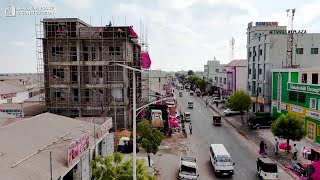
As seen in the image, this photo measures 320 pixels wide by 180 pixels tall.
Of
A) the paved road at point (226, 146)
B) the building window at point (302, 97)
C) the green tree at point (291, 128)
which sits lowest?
the paved road at point (226, 146)

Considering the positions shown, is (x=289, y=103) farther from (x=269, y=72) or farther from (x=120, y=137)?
(x=120, y=137)

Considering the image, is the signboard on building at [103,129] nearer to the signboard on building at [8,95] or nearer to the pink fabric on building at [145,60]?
the pink fabric on building at [145,60]

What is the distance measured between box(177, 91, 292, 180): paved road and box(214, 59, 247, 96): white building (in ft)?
66.0

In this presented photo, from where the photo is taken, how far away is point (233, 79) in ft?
234

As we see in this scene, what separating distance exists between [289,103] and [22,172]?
36752 mm

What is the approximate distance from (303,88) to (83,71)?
2694cm

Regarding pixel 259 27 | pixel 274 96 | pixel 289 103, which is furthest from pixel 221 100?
pixel 289 103

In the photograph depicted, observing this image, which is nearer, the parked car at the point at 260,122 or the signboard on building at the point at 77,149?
the signboard on building at the point at 77,149

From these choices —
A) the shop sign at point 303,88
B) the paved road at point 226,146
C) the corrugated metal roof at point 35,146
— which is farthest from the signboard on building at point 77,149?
the shop sign at point 303,88

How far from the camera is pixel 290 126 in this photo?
29.1m

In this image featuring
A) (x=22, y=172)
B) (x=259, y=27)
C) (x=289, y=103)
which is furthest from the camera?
(x=259, y=27)

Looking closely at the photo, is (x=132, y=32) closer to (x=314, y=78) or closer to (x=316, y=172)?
(x=314, y=78)

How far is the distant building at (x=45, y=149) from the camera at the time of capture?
13.5 metres

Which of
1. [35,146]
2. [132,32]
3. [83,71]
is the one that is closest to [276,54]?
[132,32]
